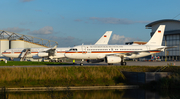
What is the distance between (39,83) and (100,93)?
831 cm

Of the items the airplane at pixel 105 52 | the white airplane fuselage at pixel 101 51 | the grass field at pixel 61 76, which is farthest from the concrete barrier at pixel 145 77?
the white airplane fuselage at pixel 101 51

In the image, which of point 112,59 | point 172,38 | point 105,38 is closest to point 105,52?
point 112,59

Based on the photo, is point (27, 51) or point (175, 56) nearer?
point (27, 51)

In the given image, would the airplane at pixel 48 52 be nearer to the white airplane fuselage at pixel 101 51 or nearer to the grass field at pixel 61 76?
the white airplane fuselage at pixel 101 51

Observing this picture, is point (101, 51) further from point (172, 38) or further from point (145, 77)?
point (172, 38)

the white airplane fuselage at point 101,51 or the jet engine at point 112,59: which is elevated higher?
the white airplane fuselage at point 101,51

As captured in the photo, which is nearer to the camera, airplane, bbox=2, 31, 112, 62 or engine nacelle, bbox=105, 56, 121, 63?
engine nacelle, bbox=105, 56, 121, 63

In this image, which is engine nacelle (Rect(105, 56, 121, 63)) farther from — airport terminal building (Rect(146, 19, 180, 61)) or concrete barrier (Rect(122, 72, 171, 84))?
airport terminal building (Rect(146, 19, 180, 61))

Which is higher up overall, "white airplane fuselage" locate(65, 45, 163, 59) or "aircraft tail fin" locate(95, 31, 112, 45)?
"aircraft tail fin" locate(95, 31, 112, 45)

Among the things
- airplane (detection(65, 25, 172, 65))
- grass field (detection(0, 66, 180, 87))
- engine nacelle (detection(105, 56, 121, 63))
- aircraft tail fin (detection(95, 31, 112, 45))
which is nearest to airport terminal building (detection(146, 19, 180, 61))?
→ aircraft tail fin (detection(95, 31, 112, 45))

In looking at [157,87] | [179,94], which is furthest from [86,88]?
[179,94]

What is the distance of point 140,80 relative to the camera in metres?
26.3

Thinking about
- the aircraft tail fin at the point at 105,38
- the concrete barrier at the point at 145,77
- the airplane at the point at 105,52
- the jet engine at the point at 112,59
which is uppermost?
the aircraft tail fin at the point at 105,38

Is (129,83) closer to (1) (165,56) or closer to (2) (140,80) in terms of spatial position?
(2) (140,80)
